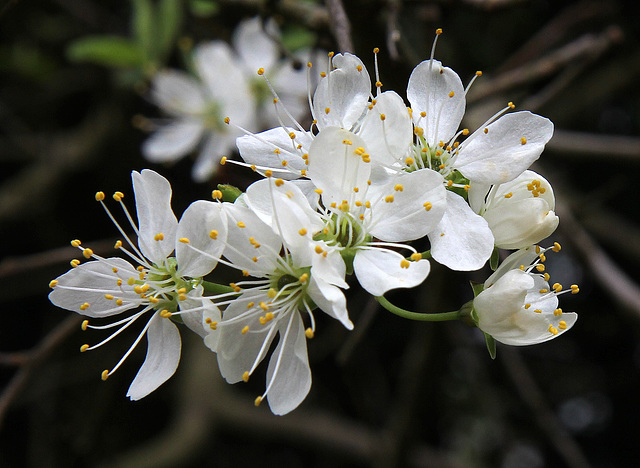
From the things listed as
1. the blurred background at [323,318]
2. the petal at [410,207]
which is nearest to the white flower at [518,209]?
the petal at [410,207]

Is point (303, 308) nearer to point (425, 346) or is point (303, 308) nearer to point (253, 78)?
point (425, 346)

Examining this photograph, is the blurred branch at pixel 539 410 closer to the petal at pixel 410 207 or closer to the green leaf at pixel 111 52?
the petal at pixel 410 207

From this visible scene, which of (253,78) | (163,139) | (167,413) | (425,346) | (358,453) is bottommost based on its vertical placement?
(167,413)

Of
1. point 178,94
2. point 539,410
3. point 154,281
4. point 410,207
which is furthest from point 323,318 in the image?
point 410,207

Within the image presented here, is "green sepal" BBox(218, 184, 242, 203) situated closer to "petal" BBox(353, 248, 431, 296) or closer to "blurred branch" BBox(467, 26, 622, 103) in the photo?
"petal" BBox(353, 248, 431, 296)

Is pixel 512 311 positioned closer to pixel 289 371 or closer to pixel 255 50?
pixel 289 371

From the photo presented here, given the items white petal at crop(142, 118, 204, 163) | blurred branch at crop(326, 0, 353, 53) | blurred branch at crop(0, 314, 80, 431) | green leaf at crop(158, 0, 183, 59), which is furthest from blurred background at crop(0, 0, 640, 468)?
blurred branch at crop(326, 0, 353, 53)

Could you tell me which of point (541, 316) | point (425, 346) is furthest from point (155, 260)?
point (425, 346)
